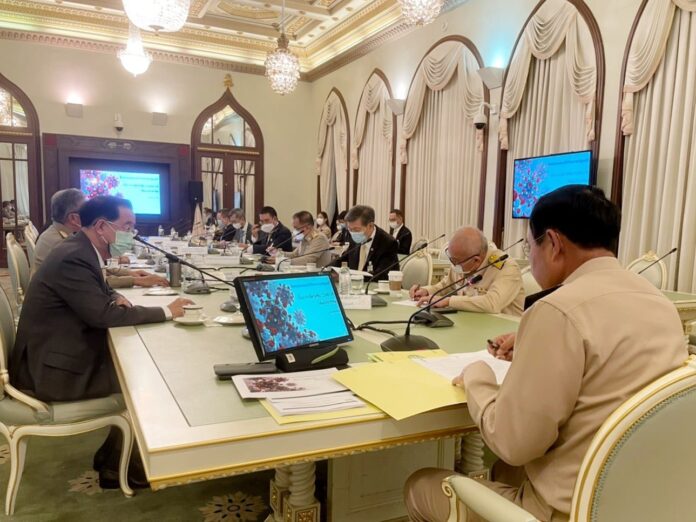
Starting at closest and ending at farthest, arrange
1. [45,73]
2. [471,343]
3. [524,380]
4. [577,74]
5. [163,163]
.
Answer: [524,380] → [471,343] → [577,74] → [45,73] → [163,163]

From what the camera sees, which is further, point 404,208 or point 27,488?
point 404,208

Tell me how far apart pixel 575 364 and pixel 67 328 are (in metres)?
1.71

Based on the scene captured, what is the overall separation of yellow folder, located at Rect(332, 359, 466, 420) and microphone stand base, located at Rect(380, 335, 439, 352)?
7.4 inches

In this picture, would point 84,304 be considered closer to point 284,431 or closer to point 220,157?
point 284,431

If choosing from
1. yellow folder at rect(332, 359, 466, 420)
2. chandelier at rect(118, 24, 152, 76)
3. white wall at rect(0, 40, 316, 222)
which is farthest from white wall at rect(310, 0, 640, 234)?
yellow folder at rect(332, 359, 466, 420)

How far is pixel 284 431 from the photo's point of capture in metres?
0.99

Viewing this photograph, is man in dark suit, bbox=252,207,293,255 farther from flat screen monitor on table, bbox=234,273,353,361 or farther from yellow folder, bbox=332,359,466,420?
yellow folder, bbox=332,359,466,420

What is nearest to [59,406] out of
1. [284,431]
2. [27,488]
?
[27,488]

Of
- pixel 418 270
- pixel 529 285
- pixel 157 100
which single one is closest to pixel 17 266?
pixel 418 270

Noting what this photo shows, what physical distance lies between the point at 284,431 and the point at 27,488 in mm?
1692

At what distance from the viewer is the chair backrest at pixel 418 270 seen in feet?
11.3

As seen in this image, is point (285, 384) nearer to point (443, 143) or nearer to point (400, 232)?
point (400, 232)

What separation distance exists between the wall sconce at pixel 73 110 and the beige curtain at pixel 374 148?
430cm

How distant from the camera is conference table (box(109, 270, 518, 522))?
3.13 ft
